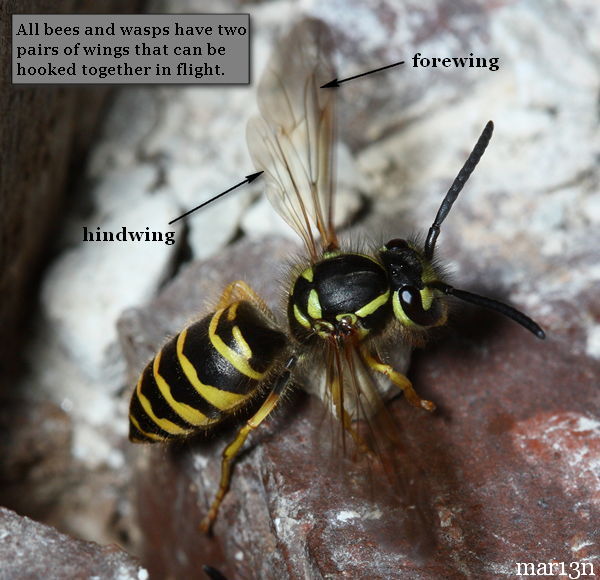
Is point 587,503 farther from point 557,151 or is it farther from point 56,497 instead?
point 56,497

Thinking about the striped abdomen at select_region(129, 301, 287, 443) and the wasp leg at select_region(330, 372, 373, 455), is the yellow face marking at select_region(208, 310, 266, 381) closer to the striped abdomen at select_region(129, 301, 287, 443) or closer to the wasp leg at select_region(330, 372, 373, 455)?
the striped abdomen at select_region(129, 301, 287, 443)

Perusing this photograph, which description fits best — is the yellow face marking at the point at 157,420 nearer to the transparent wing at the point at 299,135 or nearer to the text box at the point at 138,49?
the transparent wing at the point at 299,135

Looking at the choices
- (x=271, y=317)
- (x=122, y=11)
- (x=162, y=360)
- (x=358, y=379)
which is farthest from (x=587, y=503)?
(x=122, y=11)

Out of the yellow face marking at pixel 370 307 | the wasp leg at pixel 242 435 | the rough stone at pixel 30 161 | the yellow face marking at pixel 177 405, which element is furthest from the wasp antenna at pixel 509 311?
the rough stone at pixel 30 161

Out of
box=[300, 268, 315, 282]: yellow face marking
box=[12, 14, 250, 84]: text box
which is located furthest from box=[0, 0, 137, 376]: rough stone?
box=[300, 268, 315, 282]: yellow face marking

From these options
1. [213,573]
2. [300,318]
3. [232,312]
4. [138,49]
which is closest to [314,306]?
[300,318]

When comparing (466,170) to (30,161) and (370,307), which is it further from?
(30,161)
